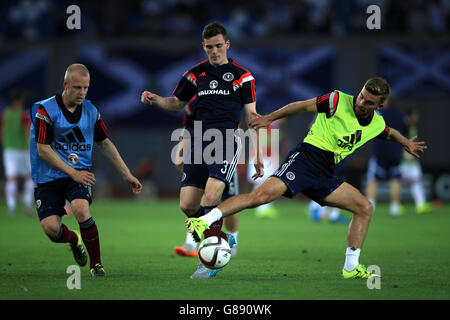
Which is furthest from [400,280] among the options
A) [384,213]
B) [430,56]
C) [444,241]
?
[430,56]

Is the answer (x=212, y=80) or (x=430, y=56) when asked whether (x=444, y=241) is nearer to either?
(x=212, y=80)

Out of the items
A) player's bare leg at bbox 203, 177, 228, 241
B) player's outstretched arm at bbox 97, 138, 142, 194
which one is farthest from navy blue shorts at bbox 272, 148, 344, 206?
player's outstretched arm at bbox 97, 138, 142, 194

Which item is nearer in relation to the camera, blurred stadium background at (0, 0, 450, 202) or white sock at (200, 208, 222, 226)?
white sock at (200, 208, 222, 226)

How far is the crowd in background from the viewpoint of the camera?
74.2 feet

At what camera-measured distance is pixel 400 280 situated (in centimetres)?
683

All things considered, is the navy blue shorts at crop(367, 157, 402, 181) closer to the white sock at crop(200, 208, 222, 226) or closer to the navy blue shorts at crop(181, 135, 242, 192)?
Answer: the navy blue shorts at crop(181, 135, 242, 192)

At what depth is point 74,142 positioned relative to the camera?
23.3 ft

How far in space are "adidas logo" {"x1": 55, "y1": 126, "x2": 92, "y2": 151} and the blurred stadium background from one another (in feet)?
51.3

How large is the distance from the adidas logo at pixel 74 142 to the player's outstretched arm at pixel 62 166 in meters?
0.22

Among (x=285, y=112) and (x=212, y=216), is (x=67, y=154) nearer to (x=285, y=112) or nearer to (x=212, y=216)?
(x=212, y=216)

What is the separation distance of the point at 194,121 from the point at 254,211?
10376mm

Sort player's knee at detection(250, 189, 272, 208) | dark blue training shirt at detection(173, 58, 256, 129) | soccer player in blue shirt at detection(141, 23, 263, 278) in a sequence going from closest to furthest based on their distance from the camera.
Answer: player's knee at detection(250, 189, 272, 208)
soccer player in blue shirt at detection(141, 23, 263, 278)
dark blue training shirt at detection(173, 58, 256, 129)

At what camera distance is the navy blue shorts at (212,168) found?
23.8 feet

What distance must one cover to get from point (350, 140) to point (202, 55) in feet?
53.2
